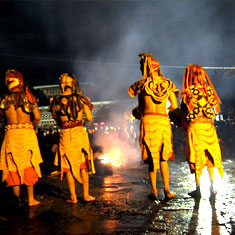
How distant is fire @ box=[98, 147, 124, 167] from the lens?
7.33m

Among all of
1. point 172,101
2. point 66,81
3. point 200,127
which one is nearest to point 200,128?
point 200,127

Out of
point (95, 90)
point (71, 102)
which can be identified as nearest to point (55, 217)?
point (71, 102)

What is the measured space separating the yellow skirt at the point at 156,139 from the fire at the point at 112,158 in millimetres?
3330

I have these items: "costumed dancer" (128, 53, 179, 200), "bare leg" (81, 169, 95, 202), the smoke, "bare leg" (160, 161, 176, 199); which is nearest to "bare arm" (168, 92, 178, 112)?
"costumed dancer" (128, 53, 179, 200)

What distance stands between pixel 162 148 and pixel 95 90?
2497 inches

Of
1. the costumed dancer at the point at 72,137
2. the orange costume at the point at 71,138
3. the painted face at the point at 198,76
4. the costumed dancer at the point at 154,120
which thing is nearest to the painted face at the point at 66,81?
the costumed dancer at the point at 72,137

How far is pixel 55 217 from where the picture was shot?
323 cm

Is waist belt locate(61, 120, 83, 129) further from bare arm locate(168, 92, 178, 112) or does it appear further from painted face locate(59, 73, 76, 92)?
bare arm locate(168, 92, 178, 112)

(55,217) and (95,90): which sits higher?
(95,90)

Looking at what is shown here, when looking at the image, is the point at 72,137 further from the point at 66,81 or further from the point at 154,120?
the point at 154,120

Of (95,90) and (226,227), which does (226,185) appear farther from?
(95,90)

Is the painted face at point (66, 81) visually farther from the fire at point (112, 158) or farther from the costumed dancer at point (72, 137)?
the fire at point (112, 158)

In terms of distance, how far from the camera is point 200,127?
13.6ft

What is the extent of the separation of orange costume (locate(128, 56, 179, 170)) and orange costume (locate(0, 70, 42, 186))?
66.0 inches
